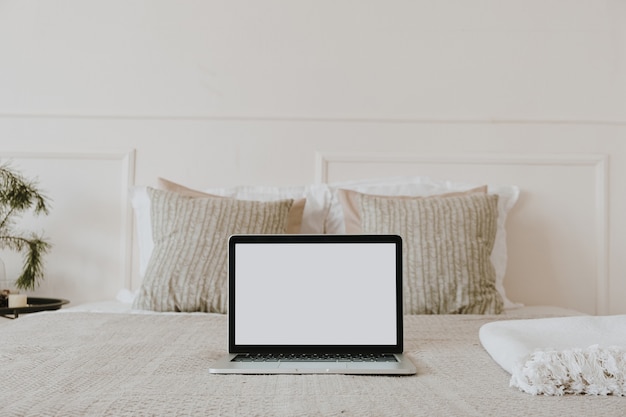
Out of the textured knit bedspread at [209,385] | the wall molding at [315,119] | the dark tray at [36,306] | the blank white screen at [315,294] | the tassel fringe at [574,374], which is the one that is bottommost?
the dark tray at [36,306]

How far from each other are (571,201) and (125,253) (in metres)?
1.62

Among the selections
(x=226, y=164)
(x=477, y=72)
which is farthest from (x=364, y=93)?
(x=226, y=164)

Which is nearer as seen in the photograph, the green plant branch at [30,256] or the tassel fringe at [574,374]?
the tassel fringe at [574,374]

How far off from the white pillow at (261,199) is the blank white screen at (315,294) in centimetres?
95

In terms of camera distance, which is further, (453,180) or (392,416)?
(453,180)

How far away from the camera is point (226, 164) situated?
226 centimetres

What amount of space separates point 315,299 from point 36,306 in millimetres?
1233

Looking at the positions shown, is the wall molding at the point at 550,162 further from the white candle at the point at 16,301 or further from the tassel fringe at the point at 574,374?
the tassel fringe at the point at 574,374

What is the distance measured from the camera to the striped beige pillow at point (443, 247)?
1.68 meters

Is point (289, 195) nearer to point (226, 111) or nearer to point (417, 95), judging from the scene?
point (226, 111)

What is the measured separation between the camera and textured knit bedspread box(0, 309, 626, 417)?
0.73 m

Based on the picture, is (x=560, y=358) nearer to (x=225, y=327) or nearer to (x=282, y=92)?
(x=225, y=327)

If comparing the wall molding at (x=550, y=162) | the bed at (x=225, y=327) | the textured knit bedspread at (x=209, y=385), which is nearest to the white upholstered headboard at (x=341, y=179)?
the wall molding at (x=550, y=162)

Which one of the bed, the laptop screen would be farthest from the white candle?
the laptop screen
